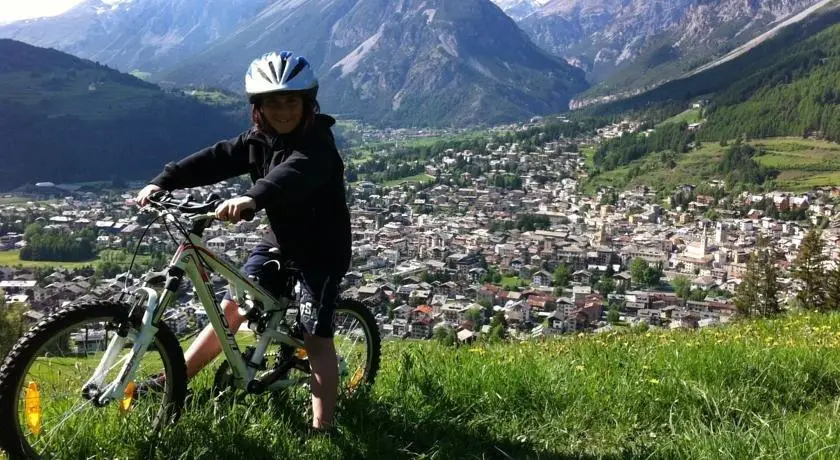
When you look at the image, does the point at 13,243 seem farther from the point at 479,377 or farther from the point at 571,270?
the point at 479,377

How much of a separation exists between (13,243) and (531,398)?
78.2 m

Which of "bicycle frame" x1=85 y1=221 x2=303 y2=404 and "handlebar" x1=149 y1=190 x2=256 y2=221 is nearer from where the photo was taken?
"bicycle frame" x1=85 y1=221 x2=303 y2=404

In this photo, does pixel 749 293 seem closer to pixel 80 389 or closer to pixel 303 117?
pixel 303 117

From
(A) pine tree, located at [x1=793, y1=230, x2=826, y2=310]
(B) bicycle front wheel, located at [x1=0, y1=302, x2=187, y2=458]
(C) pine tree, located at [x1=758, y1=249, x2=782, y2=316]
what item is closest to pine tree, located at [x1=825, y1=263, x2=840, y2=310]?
(A) pine tree, located at [x1=793, y1=230, x2=826, y2=310]

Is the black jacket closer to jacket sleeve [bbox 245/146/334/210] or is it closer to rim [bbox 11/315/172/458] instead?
jacket sleeve [bbox 245/146/334/210]

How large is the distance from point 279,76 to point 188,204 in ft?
3.04

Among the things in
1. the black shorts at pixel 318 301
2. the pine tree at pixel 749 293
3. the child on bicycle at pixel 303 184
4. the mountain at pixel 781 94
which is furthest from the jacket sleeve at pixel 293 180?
the mountain at pixel 781 94

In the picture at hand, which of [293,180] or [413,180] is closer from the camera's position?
[293,180]

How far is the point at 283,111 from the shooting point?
3887mm

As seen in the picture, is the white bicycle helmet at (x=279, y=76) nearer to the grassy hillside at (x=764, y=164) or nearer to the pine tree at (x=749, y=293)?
the pine tree at (x=749, y=293)

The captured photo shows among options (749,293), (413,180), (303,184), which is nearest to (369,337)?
(303,184)

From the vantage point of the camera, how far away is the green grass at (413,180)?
12094 centimetres

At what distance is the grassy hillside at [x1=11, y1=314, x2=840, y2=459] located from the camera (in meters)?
3.50

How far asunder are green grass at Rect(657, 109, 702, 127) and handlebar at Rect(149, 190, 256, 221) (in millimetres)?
170069
